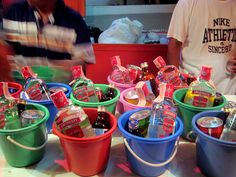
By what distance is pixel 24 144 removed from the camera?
2.59 ft

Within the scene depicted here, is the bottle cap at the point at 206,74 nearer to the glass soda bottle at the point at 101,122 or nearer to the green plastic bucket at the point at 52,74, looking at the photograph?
the glass soda bottle at the point at 101,122

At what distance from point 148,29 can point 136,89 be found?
168 cm

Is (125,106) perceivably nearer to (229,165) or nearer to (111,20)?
(229,165)

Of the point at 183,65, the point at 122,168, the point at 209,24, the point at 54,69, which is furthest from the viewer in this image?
the point at 183,65

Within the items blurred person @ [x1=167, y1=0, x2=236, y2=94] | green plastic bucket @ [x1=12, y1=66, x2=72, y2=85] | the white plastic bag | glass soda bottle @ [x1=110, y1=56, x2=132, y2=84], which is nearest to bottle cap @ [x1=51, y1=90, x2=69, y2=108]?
glass soda bottle @ [x1=110, y1=56, x2=132, y2=84]

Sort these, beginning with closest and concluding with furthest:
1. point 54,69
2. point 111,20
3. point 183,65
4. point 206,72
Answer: point 206,72 → point 54,69 → point 183,65 → point 111,20

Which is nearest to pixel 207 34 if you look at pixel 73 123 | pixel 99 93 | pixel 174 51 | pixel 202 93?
pixel 174 51

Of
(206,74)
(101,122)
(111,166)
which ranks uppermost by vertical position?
(206,74)

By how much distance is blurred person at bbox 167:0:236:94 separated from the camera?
158cm

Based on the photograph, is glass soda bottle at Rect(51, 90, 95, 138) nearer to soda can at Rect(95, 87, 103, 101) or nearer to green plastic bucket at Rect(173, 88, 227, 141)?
soda can at Rect(95, 87, 103, 101)

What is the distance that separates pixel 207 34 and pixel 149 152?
1055mm

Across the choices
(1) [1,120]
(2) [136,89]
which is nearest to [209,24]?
(2) [136,89]

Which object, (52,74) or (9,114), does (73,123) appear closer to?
(9,114)

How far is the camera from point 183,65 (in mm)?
1736
